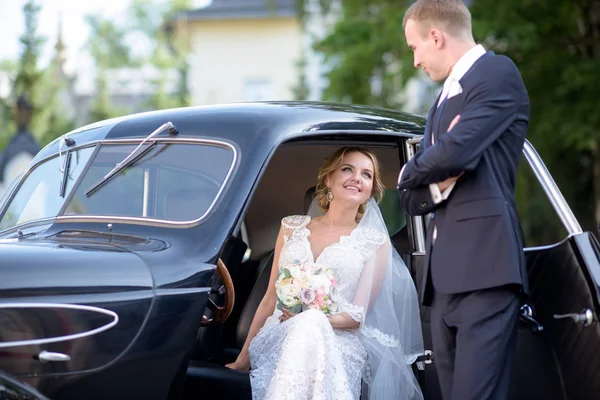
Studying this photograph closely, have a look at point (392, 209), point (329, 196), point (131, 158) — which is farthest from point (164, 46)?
point (131, 158)

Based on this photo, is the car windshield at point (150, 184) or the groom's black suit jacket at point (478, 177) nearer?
the groom's black suit jacket at point (478, 177)

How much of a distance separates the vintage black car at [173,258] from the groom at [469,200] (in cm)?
63

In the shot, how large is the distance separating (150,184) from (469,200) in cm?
178

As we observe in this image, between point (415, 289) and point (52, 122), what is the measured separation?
24.1m

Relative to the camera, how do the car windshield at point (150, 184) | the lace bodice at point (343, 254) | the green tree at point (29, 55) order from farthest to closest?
the green tree at point (29, 55)
the lace bodice at point (343, 254)
the car windshield at point (150, 184)

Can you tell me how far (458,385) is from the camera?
4086 mm

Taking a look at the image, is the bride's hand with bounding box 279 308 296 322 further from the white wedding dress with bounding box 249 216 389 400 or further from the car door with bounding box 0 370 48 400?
the car door with bounding box 0 370 48 400

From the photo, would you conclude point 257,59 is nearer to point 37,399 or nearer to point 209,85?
point 209,85

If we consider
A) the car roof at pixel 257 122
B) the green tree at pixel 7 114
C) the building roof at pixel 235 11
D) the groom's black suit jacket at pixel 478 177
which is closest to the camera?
the groom's black suit jacket at pixel 478 177

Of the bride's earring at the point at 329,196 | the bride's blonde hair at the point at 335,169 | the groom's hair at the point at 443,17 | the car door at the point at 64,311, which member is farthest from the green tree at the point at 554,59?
the car door at the point at 64,311

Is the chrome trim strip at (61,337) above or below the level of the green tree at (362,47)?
below

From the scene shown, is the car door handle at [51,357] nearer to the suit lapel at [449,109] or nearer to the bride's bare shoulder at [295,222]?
the suit lapel at [449,109]

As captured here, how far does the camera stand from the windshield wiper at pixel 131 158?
5.12m


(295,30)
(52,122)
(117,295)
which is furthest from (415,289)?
(295,30)
